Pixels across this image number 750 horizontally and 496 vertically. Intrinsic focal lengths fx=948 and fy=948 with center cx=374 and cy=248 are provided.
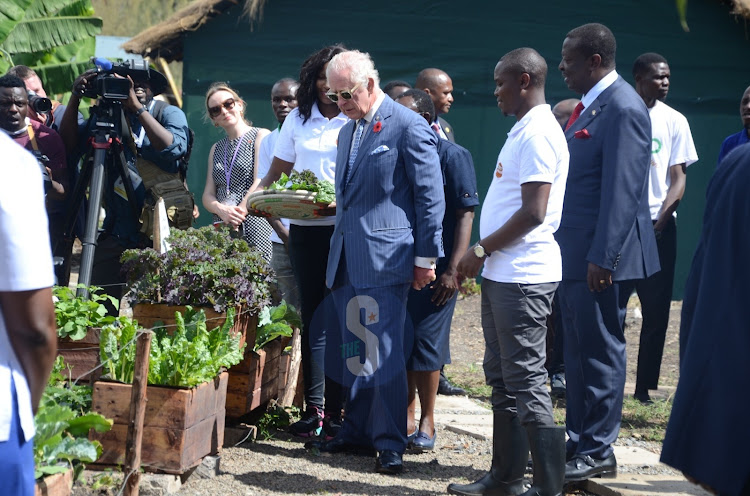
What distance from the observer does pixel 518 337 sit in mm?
4055

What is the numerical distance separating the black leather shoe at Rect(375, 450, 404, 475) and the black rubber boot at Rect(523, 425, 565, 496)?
84 cm

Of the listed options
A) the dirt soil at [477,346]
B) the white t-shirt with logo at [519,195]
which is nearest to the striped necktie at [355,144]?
the white t-shirt with logo at [519,195]

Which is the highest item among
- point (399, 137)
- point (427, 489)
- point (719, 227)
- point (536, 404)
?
point (399, 137)

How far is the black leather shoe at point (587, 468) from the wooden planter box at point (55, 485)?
227cm

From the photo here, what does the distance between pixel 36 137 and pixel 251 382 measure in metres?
2.03

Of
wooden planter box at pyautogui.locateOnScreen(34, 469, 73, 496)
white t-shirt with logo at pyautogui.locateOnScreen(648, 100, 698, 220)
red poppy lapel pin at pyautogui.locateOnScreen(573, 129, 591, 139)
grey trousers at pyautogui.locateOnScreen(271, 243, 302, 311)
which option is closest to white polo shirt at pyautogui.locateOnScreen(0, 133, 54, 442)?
wooden planter box at pyautogui.locateOnScreen(34, 469, 73, 496)

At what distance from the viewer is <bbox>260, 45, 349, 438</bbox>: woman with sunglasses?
17.3ft

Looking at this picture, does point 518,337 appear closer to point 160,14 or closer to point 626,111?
point 626,111

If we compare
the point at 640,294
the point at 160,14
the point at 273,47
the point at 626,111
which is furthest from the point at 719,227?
the point at 160,14

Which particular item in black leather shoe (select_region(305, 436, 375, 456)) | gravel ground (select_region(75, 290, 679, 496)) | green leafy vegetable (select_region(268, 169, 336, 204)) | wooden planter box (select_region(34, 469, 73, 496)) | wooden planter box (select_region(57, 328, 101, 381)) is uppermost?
green leafy vegetable (select_region(268, 169, 336, 204))

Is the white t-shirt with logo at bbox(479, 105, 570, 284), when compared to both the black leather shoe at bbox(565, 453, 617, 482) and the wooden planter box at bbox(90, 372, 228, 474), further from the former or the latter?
the wooden planter box at bbox(90, 372, 228, 474)

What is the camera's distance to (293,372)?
19.4ft

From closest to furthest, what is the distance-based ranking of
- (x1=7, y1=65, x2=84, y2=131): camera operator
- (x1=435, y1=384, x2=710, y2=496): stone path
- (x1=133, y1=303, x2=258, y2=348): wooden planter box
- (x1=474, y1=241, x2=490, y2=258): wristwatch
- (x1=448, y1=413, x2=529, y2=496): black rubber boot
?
(x1=474, y1=241, x2=490, y2=258): wristwatch → (x1=448, y1=413, x2=529, y2=496): black rubber boot → (x1=435, y1=384, x2=710, y2=496): stone path → (x1=133, y1=303, x2=258, y2=348): wooden planter box → (x1=7, y1=65, x2=84, y2=131): camera operator

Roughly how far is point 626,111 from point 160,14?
32.8 meters
